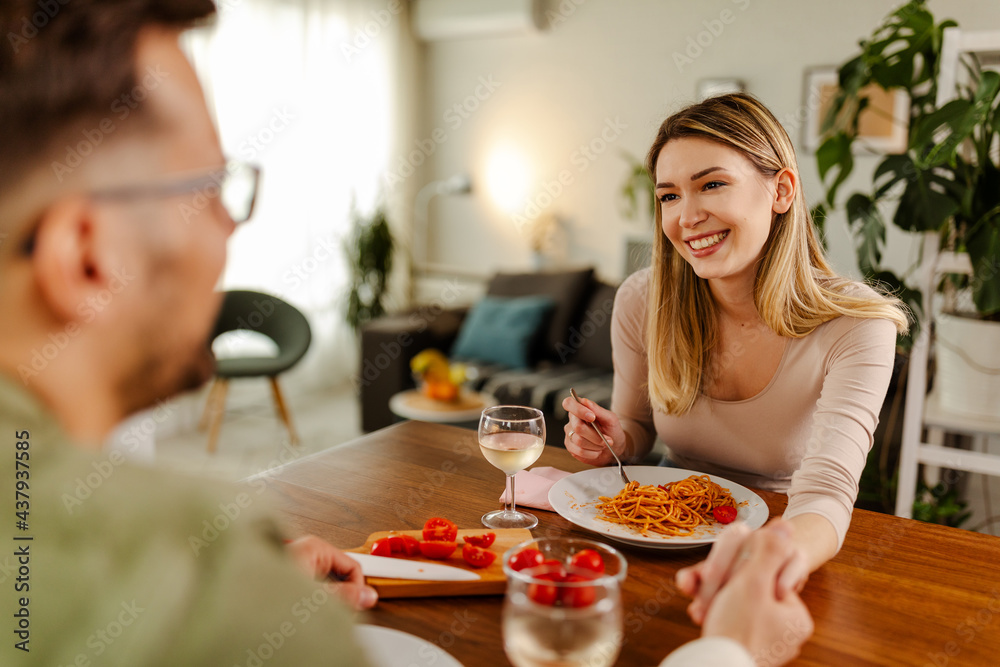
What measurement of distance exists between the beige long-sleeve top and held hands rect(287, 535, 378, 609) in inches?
24.2

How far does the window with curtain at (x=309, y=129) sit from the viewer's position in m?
4.30

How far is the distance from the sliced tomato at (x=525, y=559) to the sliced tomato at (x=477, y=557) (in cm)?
20

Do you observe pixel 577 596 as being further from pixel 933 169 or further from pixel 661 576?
pixel 933 169

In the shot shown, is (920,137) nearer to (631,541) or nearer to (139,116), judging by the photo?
(631,541)

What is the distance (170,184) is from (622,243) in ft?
15.0

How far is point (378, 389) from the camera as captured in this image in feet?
12.7

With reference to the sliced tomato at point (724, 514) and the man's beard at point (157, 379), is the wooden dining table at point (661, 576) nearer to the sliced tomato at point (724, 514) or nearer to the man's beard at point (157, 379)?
the sliced tomato at point (724, 514)

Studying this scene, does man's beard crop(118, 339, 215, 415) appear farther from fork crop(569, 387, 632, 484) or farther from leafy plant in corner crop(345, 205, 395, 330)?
leafy plant in corner crop(345, 205, 395, 330)

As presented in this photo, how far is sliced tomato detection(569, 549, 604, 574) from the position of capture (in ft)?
2.35

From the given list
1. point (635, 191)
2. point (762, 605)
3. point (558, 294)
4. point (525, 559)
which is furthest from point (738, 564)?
point (635, 191)

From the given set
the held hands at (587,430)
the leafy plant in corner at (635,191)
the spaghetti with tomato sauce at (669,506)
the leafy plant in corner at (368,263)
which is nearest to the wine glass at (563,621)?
the spaghetti with tomato sauce at (669,506)

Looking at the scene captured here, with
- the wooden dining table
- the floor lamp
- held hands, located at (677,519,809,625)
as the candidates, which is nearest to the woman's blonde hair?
the wooden dining table

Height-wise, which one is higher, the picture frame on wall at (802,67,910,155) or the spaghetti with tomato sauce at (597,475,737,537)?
the picture frame on wall at (802,67,910,155)

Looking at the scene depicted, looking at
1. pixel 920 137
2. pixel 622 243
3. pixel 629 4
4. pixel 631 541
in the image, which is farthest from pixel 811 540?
pixel 629 4
